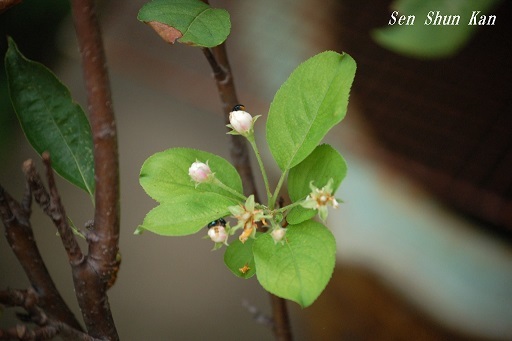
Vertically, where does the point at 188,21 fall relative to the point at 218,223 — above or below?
above

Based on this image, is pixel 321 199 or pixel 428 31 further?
pixel 428 31

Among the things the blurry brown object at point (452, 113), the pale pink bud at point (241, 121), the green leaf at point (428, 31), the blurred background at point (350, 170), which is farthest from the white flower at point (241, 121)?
the blurry brown object at point (452, 113)

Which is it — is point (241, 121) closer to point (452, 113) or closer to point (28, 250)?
point (28, 250)

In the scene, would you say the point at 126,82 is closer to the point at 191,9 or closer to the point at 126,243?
the point at 126,243

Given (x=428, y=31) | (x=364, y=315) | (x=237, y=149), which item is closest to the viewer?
(x=428, y=31)

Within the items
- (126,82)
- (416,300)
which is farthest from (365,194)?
(126,82)

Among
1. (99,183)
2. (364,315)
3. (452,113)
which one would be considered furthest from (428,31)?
(452,113)

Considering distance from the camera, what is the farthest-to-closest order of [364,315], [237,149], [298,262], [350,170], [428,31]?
[350,170] → [364,315] → [237,149] → [428,31] → [298,262]
